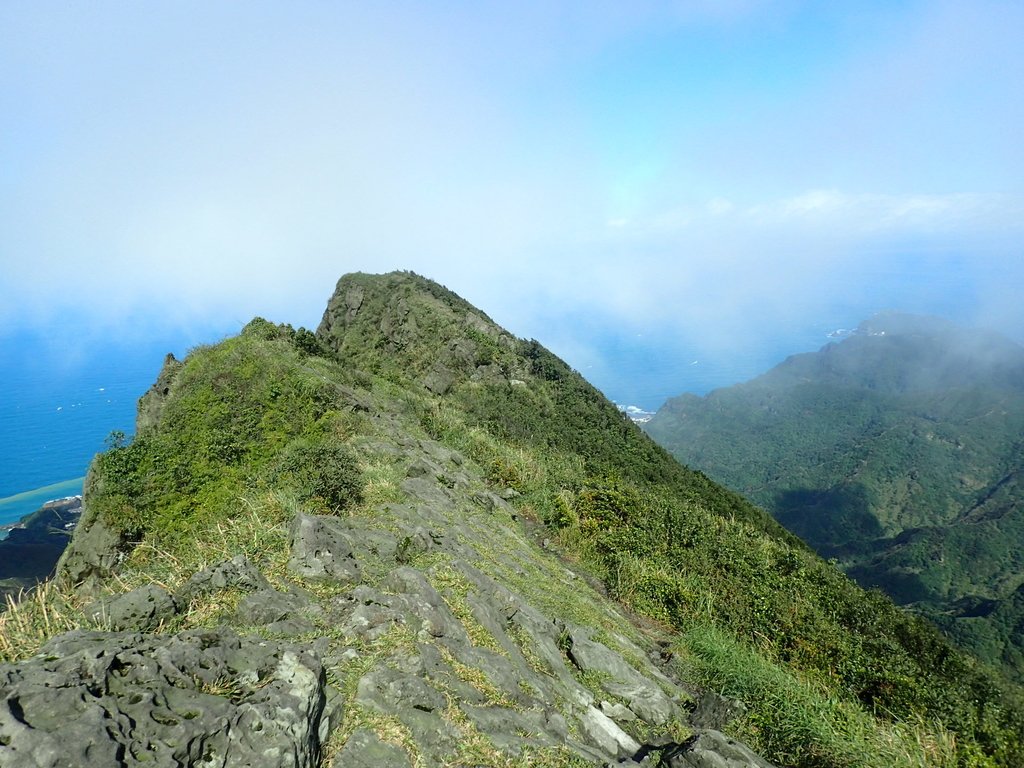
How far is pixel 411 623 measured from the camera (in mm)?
5887

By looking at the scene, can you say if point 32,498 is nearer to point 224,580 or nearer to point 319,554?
point 319,554

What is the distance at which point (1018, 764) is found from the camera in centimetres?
769

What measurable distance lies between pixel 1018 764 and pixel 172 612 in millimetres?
11805

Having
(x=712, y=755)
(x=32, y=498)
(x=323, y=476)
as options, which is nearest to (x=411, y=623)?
(x=712, y=755)

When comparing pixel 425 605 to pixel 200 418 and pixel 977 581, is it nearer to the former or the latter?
pixel 200 418

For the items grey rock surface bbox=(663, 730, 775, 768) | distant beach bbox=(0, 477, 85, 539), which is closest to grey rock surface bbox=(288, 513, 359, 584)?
grey rock surface bbox=(663, 730, 775, 768)

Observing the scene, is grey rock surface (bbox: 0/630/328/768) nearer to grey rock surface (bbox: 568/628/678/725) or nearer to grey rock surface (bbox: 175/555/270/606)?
grey rock surface (bbox: 175/555/270/606)

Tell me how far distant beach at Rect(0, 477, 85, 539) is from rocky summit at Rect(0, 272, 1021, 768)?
11786 cm

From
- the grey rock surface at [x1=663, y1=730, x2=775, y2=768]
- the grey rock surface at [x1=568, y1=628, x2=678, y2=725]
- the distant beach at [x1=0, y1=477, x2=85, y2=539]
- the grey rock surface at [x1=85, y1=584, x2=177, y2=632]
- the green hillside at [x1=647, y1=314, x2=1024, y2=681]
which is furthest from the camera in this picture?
the distant beach at [x1=0, y1=477, x2=85, y2=539]

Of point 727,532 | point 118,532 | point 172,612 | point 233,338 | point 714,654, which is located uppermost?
point 233,338

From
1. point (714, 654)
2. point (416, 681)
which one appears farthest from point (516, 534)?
point (416, 681)

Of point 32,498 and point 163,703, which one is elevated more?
point 32,498

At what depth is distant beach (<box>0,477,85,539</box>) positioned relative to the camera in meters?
98.8

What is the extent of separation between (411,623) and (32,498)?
144 meters
